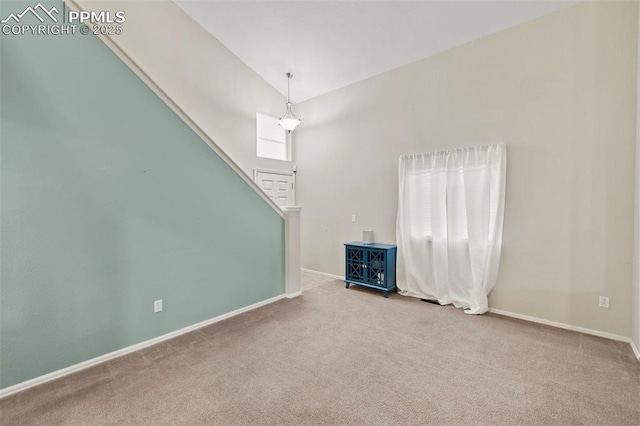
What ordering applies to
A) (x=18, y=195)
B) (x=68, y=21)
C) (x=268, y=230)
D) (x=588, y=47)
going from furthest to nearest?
1. (x=268, y=230)
2. (x=588, y=47)
3. (x=68, y=21)
4. (x=18, y=195)

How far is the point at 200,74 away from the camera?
4.64 m

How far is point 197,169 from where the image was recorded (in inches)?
121

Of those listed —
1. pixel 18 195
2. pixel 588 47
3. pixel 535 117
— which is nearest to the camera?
pixel 18 195

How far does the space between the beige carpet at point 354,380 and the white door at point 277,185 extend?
2.83 m

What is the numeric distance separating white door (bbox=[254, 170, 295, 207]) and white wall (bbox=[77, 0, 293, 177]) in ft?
0.47

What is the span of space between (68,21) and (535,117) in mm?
4591

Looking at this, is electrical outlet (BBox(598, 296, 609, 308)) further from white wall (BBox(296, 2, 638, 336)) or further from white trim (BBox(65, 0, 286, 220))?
white trim (BBox(65, 0, 286, 220))

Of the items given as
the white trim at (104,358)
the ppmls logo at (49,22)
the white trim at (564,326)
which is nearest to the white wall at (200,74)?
the ppmls logo at (49,22)

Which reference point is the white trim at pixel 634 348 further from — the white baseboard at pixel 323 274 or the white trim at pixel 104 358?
the white trim at pixel 104 358

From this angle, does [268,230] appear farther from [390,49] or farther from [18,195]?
[390,49]

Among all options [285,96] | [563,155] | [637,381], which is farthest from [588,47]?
[285,96]

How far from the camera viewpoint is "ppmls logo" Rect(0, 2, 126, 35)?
81.1 inches

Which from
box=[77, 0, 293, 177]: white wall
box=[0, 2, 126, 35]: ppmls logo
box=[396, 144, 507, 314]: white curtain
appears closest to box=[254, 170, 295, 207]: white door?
box=[77, 0, 293, 177]: white wall

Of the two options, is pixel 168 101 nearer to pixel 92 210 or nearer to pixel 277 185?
pixel 92 210
